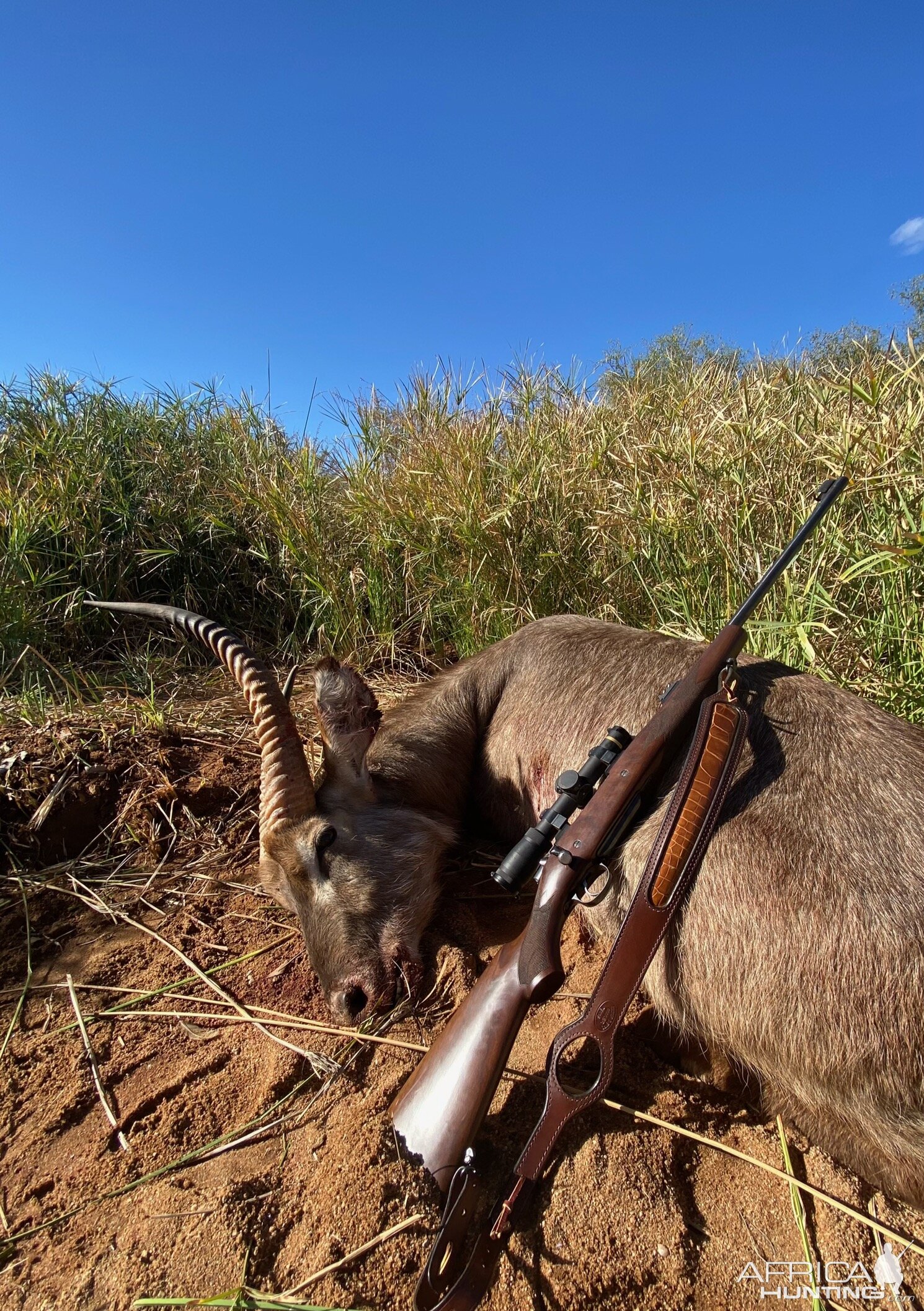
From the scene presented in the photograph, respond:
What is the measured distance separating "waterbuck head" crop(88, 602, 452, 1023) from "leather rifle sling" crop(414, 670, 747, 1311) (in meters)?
0.87

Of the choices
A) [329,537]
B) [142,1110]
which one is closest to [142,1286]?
[142,1110]

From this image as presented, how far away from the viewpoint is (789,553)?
251cm

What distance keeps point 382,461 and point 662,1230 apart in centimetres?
522

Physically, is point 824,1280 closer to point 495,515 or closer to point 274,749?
point 274,749

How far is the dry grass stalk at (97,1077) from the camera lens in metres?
2.00

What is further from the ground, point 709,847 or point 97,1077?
point 709,847

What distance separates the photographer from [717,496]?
3.91m

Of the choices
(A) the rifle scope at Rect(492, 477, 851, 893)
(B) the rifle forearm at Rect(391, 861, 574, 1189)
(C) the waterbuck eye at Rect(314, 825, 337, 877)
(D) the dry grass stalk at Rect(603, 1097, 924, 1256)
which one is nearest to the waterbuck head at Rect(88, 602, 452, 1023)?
(C) the waterbuck eye at Rect(314, 825, 337, 877)

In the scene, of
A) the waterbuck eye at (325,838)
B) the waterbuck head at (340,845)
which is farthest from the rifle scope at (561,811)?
the waterbuck eye at (325,838)

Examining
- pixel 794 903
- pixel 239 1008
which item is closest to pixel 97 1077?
pixel 239 1008

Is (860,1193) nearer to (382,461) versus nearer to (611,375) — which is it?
(382,461)

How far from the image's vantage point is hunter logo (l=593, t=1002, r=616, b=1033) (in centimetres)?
177

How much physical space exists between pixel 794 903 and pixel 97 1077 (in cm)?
229

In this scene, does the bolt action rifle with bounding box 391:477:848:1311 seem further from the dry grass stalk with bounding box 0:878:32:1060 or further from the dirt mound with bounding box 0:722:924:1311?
the dry grass stalk with bounding box 0:878:32:1060
